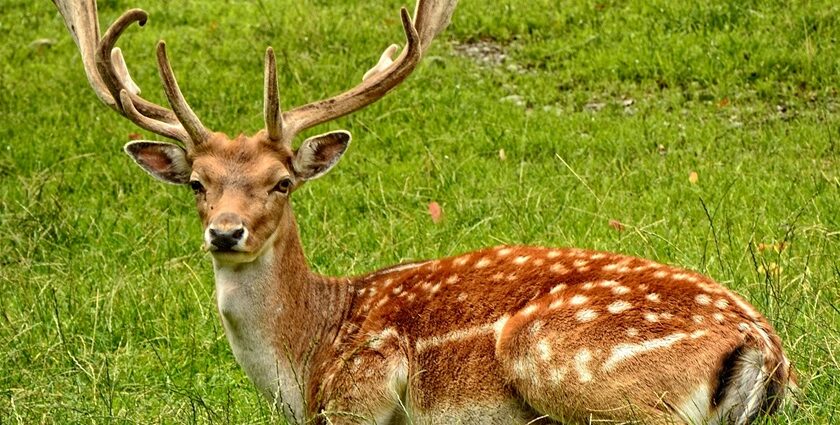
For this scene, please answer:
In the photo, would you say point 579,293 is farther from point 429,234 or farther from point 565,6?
point 565,6

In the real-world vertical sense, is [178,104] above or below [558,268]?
above

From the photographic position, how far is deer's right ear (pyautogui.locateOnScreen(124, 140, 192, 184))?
607 centimetres

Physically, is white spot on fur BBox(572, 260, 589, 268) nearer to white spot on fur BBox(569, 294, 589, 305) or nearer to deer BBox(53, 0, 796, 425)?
deer BBox(53, 0, 796, 425)

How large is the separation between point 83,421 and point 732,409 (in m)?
2.39

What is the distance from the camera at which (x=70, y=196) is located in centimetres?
982

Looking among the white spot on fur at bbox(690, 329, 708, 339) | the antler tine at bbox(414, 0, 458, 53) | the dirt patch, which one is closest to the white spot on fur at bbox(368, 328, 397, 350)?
the white spot on fur at bbox(690, 329, 708, 339)

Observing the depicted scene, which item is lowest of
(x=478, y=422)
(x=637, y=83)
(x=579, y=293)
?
(x=637, y=83)

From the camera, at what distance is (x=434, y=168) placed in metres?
9.98

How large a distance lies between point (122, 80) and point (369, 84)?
1.04 meters

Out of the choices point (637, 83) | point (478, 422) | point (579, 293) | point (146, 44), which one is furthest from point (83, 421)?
point (146, 44)

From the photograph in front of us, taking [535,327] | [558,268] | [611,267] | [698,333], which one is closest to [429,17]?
[558,268]

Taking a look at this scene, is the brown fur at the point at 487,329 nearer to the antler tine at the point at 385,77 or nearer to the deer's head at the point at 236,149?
the deer's head at the point at 236,149

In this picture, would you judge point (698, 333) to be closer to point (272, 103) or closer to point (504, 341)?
point (504, 341)

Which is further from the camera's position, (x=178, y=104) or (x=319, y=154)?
(x=319, y=154)
